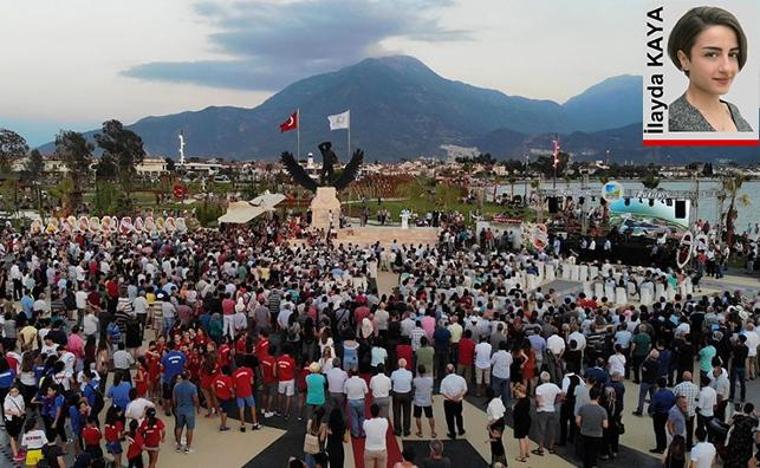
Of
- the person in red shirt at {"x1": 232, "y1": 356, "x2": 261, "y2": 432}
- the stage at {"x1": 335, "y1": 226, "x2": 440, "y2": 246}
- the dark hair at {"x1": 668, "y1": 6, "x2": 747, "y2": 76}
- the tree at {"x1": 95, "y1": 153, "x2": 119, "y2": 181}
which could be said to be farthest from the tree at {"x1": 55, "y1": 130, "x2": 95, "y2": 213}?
the person in red shirt at {"x1": 232, "y1": 356, "x2": 261, "y2": 432}

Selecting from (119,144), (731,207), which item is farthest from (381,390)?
(119,144)

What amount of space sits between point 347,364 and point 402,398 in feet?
4.21

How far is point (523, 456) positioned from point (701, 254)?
710 inches

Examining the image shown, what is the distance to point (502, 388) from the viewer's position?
35.3 feet

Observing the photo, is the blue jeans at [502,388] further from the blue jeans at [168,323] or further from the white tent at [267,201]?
the white tent at [267,201]

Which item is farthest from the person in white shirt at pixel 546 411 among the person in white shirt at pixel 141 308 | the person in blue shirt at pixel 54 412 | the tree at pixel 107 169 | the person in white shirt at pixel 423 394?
the tree at pixel 107 169

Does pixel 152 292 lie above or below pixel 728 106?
below

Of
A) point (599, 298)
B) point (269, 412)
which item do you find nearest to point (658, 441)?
point (269, 412)

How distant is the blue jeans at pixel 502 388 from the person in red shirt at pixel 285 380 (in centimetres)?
334

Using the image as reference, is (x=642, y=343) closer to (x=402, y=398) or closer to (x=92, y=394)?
(x=402, y=398)

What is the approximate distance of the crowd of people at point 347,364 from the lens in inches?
341

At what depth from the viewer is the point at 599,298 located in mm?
18938

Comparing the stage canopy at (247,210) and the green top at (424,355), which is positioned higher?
the stage canopy at (247,210)

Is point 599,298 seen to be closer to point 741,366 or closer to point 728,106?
point 741,366
